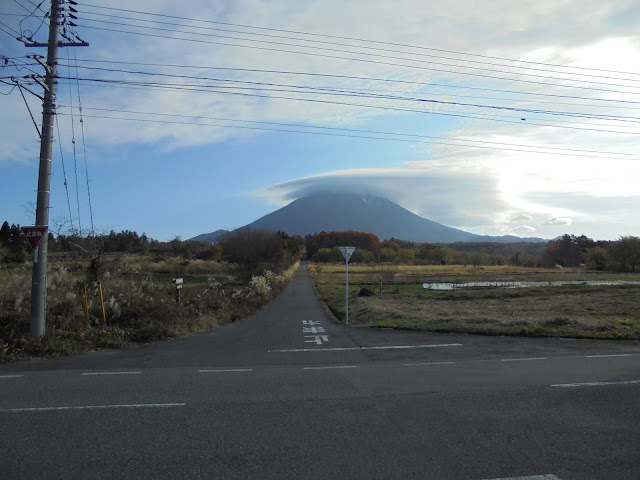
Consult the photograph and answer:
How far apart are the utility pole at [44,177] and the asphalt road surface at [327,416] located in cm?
199

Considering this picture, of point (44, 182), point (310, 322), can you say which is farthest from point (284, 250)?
point (44, 182)

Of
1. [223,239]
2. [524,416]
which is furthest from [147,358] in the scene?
[223,239]

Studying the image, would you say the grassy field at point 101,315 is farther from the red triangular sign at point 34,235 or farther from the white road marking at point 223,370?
Answer: the white road marking at point 223,370

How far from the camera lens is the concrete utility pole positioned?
11.1 meters

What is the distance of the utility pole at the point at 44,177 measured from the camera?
36.5 feet

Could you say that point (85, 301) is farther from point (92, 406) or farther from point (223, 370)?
point (92, 406)

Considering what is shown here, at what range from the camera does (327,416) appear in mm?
5484

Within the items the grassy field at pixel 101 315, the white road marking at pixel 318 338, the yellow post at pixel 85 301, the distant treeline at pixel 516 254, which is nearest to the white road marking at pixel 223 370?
the white road marking at pixel 318 338

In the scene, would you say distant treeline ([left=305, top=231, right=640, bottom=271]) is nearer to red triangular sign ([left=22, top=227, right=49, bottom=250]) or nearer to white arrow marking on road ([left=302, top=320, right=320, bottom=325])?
white arrow marking on road ([left=302, top=320, right=320, bottom=325])

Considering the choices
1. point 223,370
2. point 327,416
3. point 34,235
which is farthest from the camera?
point 34,235

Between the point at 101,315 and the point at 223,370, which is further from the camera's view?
the point at 101,315

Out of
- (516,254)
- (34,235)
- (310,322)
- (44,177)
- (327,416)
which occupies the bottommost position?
(310,322)

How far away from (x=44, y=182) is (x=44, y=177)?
12cm

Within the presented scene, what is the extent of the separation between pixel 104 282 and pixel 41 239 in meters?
5.38
